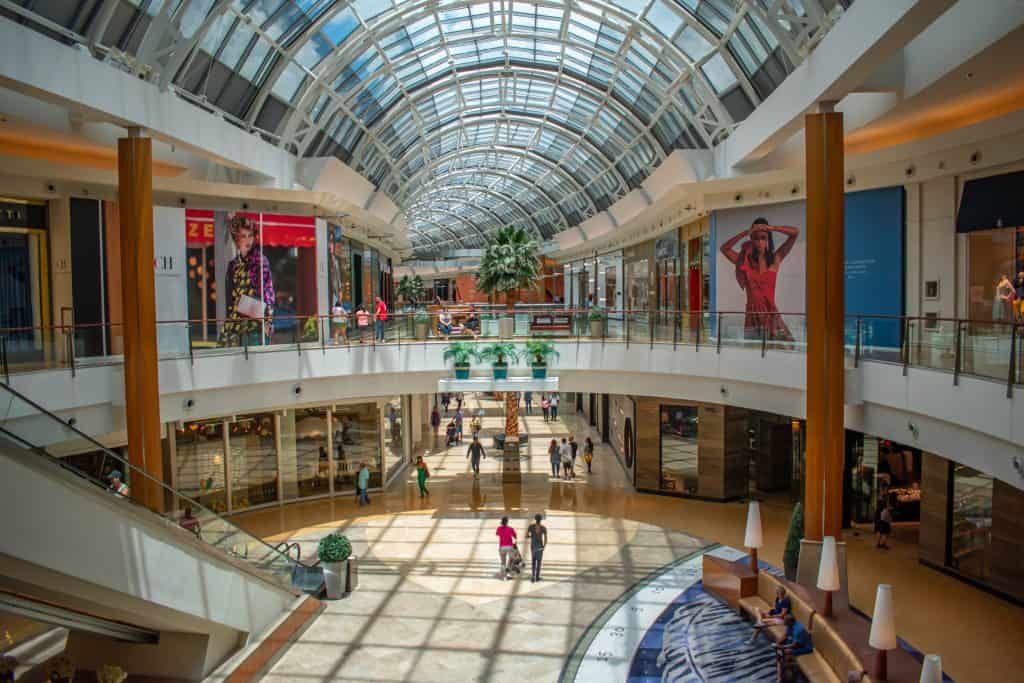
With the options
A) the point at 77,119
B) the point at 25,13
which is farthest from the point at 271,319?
the point at 25,13

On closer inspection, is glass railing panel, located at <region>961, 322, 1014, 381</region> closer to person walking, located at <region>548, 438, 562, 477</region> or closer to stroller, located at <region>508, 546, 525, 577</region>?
stroller, located at <region>508, 546, 525, 577</region>

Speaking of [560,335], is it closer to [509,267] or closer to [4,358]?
[509,267]

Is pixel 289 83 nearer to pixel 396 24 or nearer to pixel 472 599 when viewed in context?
pixel 396 24

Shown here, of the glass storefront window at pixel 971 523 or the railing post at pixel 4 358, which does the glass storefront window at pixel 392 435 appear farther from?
the glass storefront window at pixel 971 523

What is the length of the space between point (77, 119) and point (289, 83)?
7.49 meters

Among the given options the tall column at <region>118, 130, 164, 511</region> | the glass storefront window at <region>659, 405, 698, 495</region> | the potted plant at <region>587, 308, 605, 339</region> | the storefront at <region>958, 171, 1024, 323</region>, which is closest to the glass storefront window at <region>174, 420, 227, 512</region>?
the tall column at <region>118, 130, 164, 511</region>

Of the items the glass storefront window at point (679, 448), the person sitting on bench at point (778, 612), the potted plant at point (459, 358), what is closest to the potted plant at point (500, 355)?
the potted plant at point (459, 358)

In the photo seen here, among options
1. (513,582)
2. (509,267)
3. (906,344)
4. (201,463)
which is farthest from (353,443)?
(906,344)

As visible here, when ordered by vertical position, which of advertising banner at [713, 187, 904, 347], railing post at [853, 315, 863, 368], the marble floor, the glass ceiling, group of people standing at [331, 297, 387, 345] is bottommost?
the marble floor

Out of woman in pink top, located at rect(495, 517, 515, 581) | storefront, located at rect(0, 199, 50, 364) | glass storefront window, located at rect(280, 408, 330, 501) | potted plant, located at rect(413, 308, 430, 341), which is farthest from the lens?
glass storefront window, located at rect(280, 408, 330, 501)

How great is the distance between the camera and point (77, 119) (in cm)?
1405

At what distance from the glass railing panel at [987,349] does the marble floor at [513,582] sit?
4.53 m

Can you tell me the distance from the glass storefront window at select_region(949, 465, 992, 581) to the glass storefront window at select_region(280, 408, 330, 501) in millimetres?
16809

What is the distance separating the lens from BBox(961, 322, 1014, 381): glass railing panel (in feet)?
30.6
